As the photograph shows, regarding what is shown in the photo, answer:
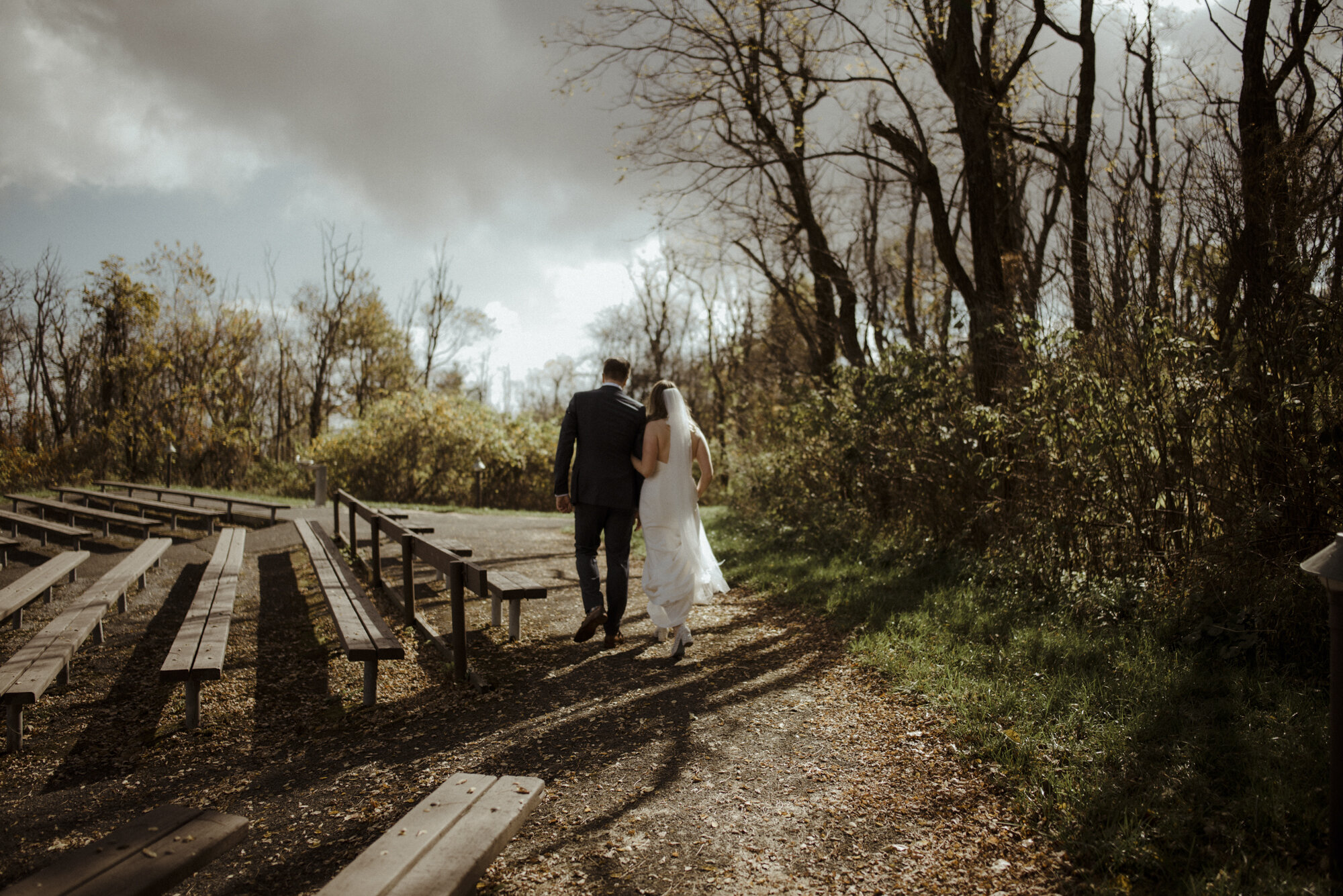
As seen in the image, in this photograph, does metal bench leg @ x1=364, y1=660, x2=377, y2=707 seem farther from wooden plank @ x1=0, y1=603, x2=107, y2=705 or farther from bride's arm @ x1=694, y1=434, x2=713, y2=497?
bride's arm @ x1=694, y1=434, x2=713, y2=497

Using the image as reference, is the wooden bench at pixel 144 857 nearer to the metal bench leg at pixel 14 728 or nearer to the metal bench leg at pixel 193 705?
the metal bench leg at pixel 193 705

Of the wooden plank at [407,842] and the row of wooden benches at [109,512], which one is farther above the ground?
the row of wooden benches at [109,512]

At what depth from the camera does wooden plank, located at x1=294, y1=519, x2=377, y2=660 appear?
3.94 meters

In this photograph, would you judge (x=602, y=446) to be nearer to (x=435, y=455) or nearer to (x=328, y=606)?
(x=328, y=606)

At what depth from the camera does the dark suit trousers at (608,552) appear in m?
5.21

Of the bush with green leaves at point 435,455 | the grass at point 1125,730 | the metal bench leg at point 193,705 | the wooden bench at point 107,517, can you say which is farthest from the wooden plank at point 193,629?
the bush with green leaves at point 435,455

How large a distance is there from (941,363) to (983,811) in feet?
18.4

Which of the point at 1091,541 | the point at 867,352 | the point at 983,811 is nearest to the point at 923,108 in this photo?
the point at 867,352

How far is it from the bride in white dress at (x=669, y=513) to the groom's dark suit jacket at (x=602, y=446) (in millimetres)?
121

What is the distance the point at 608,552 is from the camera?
17.3 feet

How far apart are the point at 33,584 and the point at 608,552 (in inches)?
162

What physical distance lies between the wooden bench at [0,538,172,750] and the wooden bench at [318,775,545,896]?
2.22 metres

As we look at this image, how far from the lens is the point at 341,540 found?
34.1 ft

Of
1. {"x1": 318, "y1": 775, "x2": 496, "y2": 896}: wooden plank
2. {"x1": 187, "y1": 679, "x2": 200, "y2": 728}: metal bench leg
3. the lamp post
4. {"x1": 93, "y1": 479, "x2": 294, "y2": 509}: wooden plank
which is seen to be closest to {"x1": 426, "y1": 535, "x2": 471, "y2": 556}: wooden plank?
{"x1": 187, "y1": 679, "x2": 200, "y2": 728}: metal bench leg
